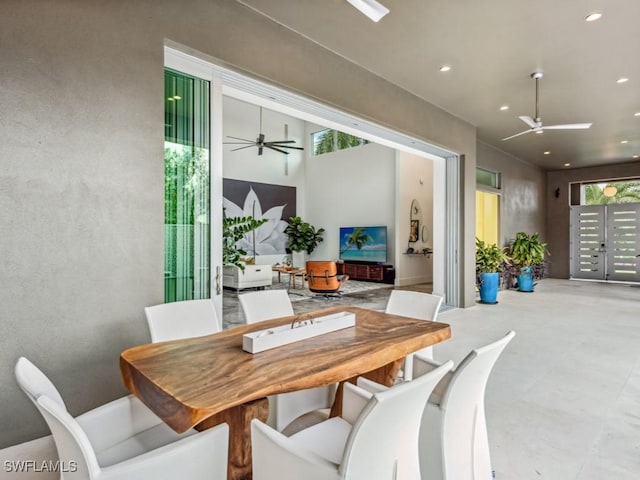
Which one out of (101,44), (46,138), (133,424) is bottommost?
(133,424)

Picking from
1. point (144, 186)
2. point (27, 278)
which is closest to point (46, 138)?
point (144, 186)

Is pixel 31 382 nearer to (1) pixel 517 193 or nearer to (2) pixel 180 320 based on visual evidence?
(2) pixel 180 320

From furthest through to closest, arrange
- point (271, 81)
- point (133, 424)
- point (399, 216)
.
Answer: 1. point (399, 216)
2. point (271, 81)
3. point (133, 424)

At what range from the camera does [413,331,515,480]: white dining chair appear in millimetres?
1484

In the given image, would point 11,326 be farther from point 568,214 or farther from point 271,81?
point 568,214

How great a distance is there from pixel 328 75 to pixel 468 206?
3.71 m

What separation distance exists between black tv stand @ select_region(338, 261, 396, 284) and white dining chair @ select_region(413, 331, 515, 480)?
8100 mm

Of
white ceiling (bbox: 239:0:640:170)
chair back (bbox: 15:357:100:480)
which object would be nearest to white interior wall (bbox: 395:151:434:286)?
white ceiling (bbox: 239:0:640:170)

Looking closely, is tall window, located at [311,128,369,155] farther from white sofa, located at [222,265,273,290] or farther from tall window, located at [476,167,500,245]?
white sofa, located at [222,265,273,290]

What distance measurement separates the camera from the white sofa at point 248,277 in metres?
8.25

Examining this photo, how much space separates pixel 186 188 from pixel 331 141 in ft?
31.4

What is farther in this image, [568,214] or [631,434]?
[568,214]

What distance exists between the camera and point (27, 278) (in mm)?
2117

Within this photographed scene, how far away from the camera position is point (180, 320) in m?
2.35
